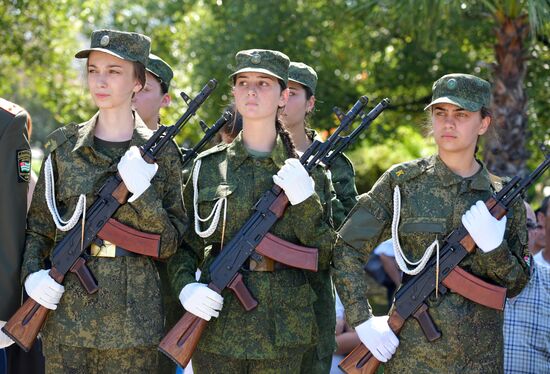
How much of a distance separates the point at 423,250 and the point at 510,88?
4.55 metres

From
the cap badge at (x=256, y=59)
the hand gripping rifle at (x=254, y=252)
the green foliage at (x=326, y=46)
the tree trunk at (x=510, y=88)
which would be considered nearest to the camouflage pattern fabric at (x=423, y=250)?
the hand gripping rifle at (x=254, y=252)

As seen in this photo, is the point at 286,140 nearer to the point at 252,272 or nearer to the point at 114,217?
the point at 252,272

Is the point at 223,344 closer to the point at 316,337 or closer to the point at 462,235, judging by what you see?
the point at 316,337

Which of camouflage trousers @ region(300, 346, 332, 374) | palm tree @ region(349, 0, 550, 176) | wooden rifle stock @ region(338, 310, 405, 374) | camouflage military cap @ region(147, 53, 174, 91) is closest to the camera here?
wooden rifle stock @ region(338, 310, 405, 374)

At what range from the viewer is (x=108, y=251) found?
4168 millimetres

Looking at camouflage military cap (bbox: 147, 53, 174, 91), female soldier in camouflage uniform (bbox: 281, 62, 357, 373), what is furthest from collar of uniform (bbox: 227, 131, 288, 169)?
camouflage military cap (bbox: 147, 53, 174, 91)

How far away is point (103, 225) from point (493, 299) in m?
1.82

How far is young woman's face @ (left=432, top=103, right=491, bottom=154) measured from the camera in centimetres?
419

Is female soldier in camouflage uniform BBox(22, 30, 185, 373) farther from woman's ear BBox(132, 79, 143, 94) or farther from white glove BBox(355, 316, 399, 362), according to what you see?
white glove BBox(355, 316, 399, 362)

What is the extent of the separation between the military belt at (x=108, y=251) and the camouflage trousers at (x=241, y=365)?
60 centimetres

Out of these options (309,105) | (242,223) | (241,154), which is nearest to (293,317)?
(242,223)

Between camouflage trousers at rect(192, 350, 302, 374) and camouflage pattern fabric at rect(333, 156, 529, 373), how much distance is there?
41 cm

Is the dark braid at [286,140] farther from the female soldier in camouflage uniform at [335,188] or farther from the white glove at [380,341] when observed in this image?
the white glove at [380,341]

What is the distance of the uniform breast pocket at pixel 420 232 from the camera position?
4113 mm
